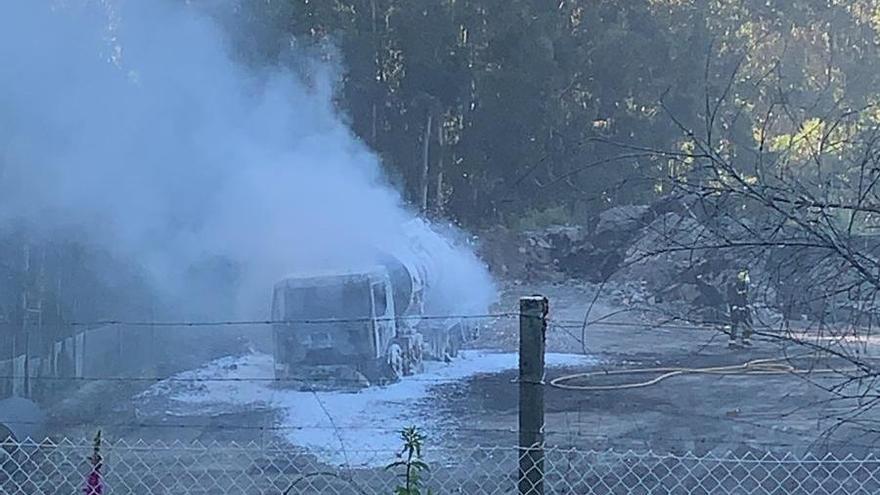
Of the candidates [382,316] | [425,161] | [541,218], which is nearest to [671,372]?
→ [382,316]

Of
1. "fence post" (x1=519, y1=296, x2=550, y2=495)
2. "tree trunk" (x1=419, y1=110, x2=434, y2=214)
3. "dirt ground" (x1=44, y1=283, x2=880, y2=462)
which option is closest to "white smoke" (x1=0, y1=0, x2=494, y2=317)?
"dirt ground" (x1=44, y1=283, x2=880, y2=462)

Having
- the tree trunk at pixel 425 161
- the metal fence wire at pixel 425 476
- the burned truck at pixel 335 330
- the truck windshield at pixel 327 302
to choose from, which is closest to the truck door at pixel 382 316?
the burned truck at pixel 335 330

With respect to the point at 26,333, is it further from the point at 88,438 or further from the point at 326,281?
the point at 326,281

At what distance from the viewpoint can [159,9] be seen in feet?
38.4

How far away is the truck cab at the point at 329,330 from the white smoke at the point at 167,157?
3.75 ft

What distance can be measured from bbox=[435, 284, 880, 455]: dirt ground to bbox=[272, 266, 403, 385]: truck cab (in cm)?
70

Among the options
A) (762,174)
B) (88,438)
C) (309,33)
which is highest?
(309,33)

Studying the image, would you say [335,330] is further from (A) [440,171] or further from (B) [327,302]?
(A) [440,171]

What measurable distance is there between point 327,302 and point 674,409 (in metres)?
2.84

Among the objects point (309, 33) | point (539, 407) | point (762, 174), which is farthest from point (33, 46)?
point (309, 33)

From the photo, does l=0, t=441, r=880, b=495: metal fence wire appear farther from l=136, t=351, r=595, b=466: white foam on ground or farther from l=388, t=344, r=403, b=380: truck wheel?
l=388, t=344, r=403, b=380: truck wheel

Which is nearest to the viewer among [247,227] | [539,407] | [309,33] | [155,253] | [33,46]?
[539,407]

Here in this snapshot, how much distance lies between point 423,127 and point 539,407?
18.3m

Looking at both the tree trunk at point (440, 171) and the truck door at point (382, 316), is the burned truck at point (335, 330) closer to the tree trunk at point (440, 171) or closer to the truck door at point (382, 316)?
the truck door at point (382, 316)
